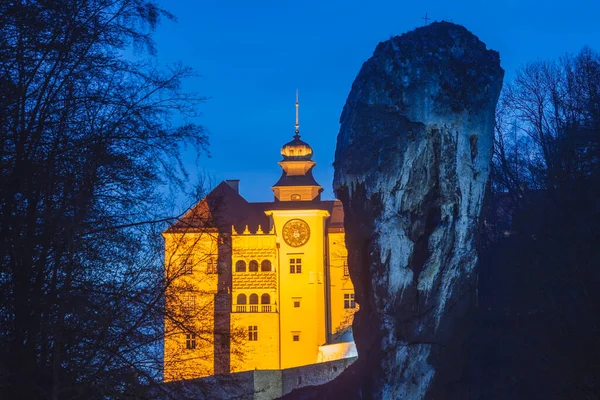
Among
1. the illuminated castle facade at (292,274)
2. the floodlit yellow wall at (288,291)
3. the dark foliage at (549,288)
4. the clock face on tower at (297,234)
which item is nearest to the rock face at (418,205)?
the dark foliage at (549,288)

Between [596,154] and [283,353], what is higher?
[596,154]

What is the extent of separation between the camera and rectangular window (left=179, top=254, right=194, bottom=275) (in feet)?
25.0

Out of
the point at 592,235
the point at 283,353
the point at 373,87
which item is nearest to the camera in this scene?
the point at 373,87

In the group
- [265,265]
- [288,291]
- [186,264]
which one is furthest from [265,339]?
[186,264]

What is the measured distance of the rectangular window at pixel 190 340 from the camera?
7.63 meters

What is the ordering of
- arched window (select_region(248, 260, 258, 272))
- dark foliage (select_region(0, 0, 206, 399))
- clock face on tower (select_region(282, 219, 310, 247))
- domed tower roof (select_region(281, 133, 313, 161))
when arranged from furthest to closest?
1. domed tower roof (select_region(281, 133, 313, 161))
2. clock face on tower (select_region(282, 219, 310, 247))
3. arched window (select_region(248, 260, 258, 272))
4. dark foliage (select_region(0, 0, 206, 399))

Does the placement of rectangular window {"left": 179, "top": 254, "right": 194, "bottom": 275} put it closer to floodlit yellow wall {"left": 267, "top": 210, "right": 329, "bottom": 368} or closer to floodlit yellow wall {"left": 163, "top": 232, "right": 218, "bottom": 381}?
floodlit yellow wall {"left": 163, "top": 232, "right": 218, "bottom": 381}

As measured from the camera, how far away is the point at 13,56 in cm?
690

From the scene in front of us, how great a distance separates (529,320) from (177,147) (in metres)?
12.8

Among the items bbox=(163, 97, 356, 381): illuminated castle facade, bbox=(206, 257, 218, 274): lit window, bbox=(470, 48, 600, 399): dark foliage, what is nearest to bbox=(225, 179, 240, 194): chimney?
bbox=(163, 97, 356, 381): illuminated castle facade

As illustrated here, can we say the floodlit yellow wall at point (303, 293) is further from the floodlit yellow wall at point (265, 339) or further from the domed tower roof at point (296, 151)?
the domed tower roof at point (296, 151)

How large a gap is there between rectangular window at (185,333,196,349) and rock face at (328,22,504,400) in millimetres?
8536

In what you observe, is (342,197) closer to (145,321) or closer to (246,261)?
(145,321)

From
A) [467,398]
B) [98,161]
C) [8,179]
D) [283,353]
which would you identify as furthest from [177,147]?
[283,353]
